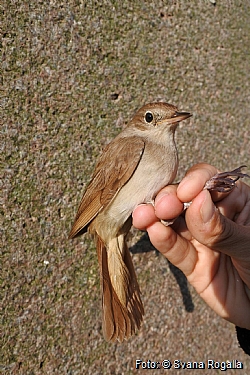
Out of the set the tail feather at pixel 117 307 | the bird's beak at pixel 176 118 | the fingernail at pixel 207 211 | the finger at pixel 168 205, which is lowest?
the tail feather at pixel 117 307

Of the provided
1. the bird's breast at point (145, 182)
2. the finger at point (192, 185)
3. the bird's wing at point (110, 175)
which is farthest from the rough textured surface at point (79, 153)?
the finger at point (192, 185)

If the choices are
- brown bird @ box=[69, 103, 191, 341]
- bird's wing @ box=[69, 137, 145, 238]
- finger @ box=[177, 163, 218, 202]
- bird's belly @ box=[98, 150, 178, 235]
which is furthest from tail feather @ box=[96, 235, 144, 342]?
finger @ box=[177, 163, 218, 202]

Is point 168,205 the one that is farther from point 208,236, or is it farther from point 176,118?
point 176,118

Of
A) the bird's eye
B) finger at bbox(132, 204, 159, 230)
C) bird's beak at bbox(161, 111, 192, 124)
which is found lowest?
finger at bbox(132, 204, 159, 230)

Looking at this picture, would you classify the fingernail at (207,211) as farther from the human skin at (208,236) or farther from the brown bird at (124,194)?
the brown bird at (124,194)

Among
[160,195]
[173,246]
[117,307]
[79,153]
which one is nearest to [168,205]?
[160,195]

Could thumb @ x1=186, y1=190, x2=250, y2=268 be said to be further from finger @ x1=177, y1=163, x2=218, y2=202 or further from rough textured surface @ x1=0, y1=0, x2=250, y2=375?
rough textured surface @ x1=0, y1=0, x2=250, y2=375
